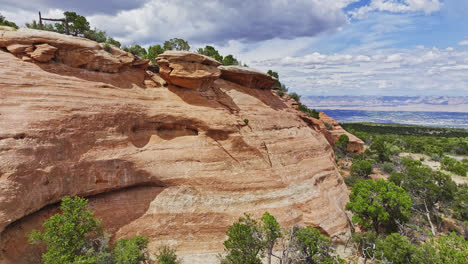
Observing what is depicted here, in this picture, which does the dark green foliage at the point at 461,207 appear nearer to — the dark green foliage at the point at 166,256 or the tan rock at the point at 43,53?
the dark green foliage at the point at 166,256

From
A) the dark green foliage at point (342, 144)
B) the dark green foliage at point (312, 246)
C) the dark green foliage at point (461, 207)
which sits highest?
the dark green foliage at point (342, 144)

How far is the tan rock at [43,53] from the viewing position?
18594mm

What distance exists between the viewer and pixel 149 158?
66.2ft

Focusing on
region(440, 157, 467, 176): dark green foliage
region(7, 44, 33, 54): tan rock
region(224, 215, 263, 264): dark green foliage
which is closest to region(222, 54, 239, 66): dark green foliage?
region(7, 44, 33, 54): tan rock

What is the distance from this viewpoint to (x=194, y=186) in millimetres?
20703

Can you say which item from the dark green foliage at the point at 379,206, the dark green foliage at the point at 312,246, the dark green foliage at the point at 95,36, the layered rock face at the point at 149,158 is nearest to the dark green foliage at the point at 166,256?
the layered rock face at the point at 149,158

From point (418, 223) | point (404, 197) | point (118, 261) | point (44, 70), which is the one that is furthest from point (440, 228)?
point (44, 70)

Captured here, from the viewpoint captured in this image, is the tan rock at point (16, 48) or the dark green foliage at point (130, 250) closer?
the dark green foliage at point (130, 250)

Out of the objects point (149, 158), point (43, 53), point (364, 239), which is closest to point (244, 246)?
point (149, 158)

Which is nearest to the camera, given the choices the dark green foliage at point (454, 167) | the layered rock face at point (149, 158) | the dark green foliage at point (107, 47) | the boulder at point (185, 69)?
the layered rock face at point (149, 158)

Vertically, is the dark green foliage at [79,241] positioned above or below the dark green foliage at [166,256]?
above

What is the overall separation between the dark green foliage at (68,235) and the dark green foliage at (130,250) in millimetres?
1459

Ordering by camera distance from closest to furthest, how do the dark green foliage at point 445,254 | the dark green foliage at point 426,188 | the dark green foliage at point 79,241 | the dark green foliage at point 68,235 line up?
the dark green foliage at point 68,235 → the dark green foliage at point 79,241 → the dark green foliage at point 445,254 → the dark green foliage at point 426,188

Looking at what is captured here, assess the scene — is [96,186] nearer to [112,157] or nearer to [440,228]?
[112,157]
